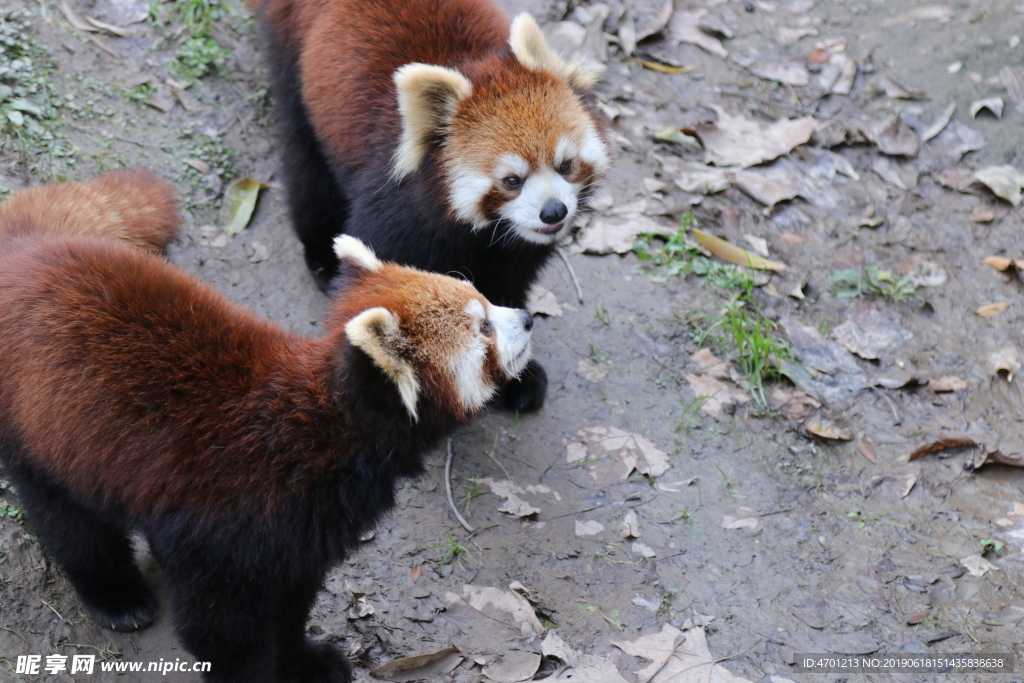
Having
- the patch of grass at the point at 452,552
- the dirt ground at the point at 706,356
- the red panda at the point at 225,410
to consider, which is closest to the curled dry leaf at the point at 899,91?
the dirt ground at the point at 706,356

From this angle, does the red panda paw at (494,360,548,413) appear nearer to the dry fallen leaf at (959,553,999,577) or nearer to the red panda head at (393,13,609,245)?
the red panda head at (393,13,609,245)

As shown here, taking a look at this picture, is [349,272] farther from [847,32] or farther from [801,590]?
[847,32]

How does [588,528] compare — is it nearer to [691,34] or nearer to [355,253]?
[355,253]

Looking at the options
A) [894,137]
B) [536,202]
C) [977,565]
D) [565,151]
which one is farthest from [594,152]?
[894,137]

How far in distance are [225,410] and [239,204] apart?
2.79m

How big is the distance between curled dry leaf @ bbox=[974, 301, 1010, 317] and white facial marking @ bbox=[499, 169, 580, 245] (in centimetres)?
290

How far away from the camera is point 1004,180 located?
227 inches

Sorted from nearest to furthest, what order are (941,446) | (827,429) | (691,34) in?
(941,446) → (827,429) → (691,34)

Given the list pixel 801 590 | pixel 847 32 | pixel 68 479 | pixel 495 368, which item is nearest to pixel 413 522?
pixel 495 368

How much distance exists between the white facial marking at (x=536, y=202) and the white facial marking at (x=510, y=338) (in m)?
0.82

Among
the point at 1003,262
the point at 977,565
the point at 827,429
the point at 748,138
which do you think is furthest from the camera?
the point at 748,138

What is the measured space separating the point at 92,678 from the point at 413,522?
1431 mm

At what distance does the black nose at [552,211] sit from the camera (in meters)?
3.72

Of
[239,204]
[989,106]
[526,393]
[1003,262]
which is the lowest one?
[526,393]
